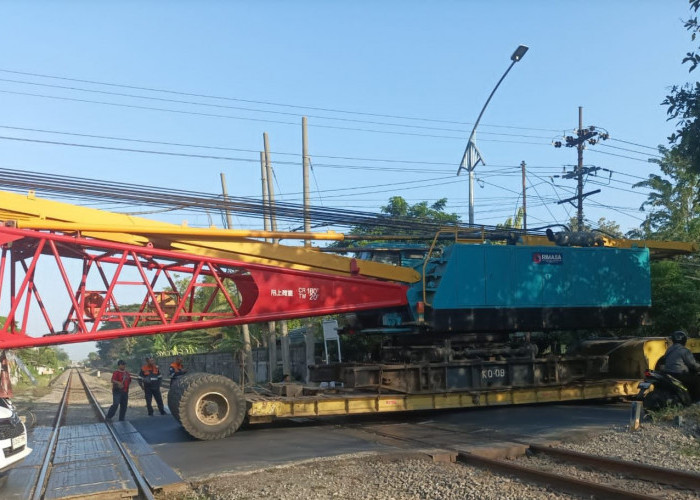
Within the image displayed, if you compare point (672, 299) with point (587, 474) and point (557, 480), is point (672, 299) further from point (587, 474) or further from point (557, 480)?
point (557, 480)

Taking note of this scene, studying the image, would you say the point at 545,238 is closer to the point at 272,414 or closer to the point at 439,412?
Answer: the point at 439,412

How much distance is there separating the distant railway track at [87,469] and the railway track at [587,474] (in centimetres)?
429

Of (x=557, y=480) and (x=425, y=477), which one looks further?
(x=425, y=477)

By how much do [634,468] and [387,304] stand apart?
6.62m

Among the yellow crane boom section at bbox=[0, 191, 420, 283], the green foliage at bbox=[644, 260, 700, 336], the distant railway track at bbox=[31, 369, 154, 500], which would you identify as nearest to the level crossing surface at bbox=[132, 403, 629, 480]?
the distant railway track at bbox=[31, 369, 154, 500]

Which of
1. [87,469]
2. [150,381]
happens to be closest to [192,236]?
[87,469]

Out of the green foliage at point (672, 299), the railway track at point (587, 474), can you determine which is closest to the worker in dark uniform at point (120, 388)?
the railway track at point (587, 474)

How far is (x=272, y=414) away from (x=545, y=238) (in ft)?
24.8

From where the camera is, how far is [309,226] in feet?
57.0

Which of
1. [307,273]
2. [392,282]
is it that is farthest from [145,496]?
[392,282]

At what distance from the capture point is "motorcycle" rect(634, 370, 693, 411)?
10.8 metres

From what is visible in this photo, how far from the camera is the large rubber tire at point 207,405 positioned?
1088 centimetres

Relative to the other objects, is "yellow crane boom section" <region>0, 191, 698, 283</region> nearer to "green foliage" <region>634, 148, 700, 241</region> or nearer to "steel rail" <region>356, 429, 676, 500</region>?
"steel rail" <region>356, 429, 676, 500</region>

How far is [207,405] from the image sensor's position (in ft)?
36.5
